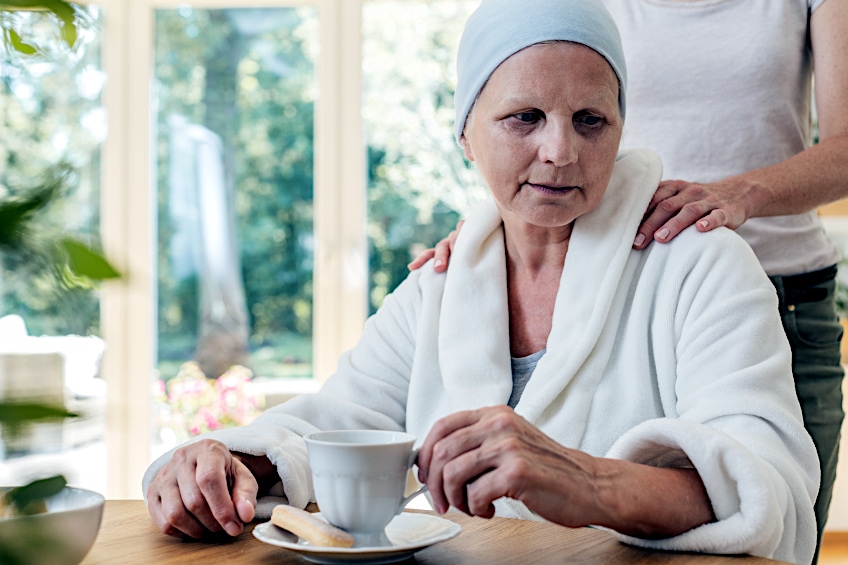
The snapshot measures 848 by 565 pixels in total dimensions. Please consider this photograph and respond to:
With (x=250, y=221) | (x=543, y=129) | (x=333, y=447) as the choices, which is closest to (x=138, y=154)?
(x=250, y=221)

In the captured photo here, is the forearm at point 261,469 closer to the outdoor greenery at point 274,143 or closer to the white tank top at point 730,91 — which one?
the white tank top at point 730,91

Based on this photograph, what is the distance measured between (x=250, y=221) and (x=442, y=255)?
2.57 metres

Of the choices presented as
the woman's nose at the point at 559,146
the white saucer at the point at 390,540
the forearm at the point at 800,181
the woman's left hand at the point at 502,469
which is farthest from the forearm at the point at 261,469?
the forearm at the point at 800,181

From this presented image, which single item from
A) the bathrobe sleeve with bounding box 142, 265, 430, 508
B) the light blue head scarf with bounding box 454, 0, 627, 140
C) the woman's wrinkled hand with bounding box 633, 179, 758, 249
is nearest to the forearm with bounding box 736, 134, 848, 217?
the woman's wrinkled hand with bounding box 633, 179, 758, 249

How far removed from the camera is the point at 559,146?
1.21 m

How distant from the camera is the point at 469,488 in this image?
33.2 inches

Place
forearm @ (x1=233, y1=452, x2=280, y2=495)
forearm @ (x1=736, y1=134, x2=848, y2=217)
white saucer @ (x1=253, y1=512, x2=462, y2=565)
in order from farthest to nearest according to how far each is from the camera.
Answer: forearm @ (x1=736, y1=134, x2=848, y2=217), forearm @ (x1=233, y1=452, x2=280, y2=495), white saucer @ (x1=253, y1=512, x2=462, y2=565)

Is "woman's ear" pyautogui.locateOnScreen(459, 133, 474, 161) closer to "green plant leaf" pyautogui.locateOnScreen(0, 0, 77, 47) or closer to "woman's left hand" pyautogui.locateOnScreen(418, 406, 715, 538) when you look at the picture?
"woman's left hand" pyautogui.locateOnScreen(418, 406, 715, 538)

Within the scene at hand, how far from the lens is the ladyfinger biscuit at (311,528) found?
33.1 inches

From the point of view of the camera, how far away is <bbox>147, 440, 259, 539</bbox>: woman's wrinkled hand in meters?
0.97

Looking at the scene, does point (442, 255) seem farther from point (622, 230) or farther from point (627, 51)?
point (627, 51)

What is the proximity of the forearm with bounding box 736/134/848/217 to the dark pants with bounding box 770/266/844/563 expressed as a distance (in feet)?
0.49

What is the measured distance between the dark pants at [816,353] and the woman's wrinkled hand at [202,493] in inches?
38.3

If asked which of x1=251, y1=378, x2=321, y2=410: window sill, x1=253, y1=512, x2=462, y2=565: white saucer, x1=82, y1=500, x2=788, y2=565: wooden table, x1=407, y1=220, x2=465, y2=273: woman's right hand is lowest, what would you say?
x1=251, y1=378, x2=321, y2=410: window sill
